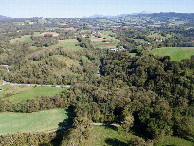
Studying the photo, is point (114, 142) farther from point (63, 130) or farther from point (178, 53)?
point (178, 53)

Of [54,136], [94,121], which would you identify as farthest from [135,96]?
[54,136]

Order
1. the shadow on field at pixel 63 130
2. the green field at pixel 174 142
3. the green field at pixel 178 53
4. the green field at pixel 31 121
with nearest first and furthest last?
the green field at pixel 174 142 < the shadow on field at pixel 63 130 < the green field at pixel 31 121 < the green field at pixel 178 53

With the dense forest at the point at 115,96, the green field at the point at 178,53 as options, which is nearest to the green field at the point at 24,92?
the dense forest at the point at 115,96

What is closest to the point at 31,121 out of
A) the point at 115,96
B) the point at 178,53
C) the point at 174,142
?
the point at 115,96

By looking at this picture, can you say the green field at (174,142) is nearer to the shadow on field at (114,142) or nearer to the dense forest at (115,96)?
the dense forest at (115,96)

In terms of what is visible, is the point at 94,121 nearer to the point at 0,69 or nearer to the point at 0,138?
the point at 0,138

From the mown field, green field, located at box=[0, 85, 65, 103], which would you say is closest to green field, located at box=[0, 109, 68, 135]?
green field, located at box=[0, 85, 65, 103]
